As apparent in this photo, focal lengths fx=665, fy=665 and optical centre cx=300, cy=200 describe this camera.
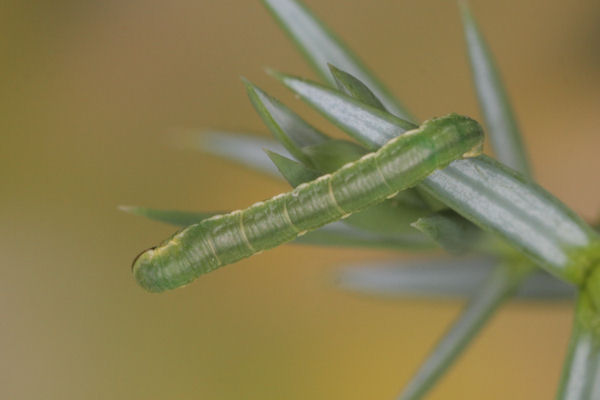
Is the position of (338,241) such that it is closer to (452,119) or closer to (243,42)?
(452,119)

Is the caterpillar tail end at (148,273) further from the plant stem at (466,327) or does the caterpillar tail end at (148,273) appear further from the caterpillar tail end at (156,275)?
the plant stem at (466,327)

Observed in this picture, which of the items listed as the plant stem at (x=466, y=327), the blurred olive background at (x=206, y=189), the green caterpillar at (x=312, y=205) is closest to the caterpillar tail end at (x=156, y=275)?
the green caterpillar at (x=312, y=205)

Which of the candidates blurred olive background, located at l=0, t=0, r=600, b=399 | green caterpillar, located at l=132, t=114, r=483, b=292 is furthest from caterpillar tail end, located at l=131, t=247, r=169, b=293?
blurred olive background, located at l=0, t=0, r=600, b=399

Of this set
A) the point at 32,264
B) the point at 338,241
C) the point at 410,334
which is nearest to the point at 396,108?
the point at 338,241

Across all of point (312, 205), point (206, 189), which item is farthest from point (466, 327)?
point (206, 189)

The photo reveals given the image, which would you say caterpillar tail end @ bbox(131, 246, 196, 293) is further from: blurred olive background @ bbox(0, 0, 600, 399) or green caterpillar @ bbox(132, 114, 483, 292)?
blurred olive background @ bbox(0, 0, 600, 399)

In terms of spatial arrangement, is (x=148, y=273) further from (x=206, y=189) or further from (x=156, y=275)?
(x=206, y=189)
